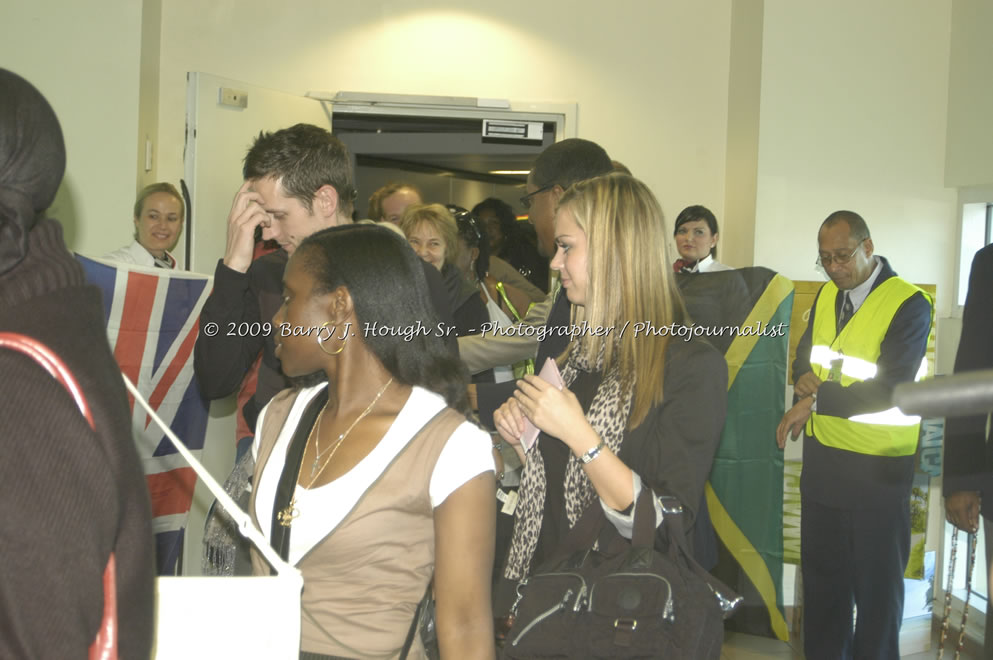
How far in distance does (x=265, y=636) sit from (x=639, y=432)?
3.09ft

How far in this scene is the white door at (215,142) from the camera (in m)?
4.33

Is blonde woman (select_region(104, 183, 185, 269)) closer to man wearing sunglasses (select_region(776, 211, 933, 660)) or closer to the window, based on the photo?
man wearing sunglasses (select_region(776, 211, 933, 660))

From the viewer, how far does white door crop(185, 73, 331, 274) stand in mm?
4328

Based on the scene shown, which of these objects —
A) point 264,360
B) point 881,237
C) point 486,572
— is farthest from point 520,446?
point 881,237

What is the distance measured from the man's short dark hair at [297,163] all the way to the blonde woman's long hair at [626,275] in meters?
0.82

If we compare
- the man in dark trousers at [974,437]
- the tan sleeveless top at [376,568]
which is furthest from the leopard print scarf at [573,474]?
the man in dark trousers at [974,437]

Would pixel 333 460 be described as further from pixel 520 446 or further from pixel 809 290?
pixel 809 290

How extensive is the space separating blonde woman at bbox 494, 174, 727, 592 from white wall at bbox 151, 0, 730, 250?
11.6 ft

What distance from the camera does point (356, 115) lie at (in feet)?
17.3

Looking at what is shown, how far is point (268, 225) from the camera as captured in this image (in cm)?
248

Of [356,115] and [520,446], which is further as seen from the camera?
[356,115]

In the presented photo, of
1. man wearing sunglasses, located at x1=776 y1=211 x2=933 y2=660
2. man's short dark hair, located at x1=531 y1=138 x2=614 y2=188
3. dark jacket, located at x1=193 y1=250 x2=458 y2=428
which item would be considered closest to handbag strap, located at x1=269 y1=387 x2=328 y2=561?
dark jacket, located at x1=193 y1=250 x2=458 y2=428

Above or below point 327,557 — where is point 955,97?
above

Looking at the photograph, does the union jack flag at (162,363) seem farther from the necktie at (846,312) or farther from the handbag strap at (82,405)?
the necktie at (846,312)
